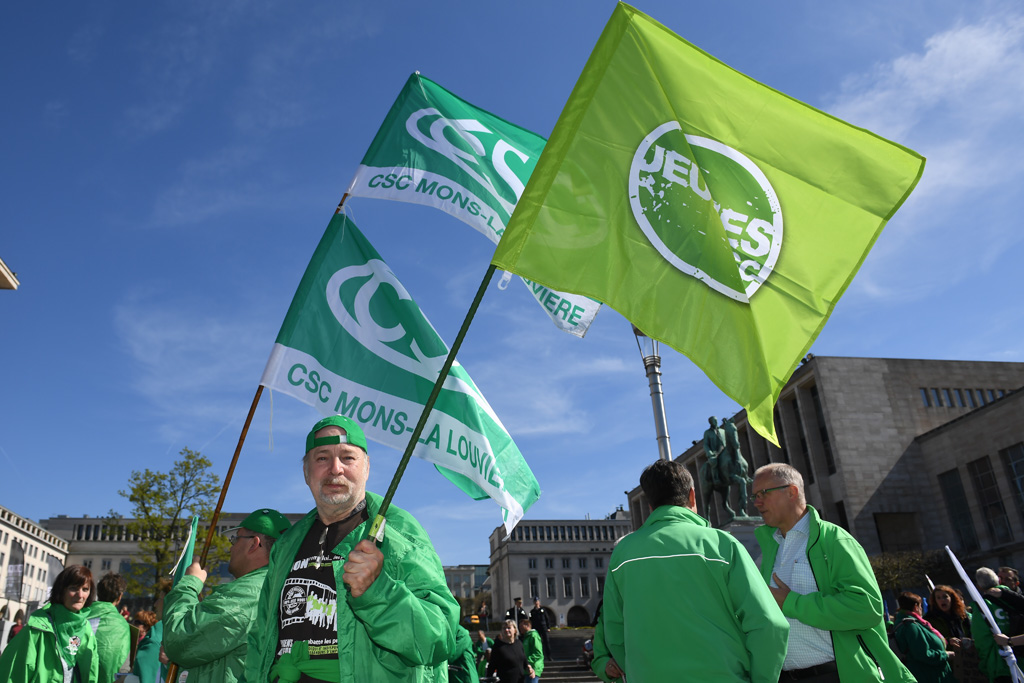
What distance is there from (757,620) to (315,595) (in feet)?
5.93

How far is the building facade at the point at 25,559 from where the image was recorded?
6575 cm

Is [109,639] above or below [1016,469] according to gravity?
below

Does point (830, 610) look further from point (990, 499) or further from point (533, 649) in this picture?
point (990, 499)

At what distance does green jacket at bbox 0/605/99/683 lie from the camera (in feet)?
17.1

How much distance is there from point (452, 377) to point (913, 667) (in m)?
5.01

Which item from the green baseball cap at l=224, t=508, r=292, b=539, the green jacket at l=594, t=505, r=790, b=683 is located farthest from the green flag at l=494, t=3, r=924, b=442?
the green baseball cap at l=224, t=508, r=292, b=539

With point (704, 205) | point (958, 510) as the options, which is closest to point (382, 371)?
point (704, 205)

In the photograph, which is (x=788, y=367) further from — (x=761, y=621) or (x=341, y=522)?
(x=341, y=522)

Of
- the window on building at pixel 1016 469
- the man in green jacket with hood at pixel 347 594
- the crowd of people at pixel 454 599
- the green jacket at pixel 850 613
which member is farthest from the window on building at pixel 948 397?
the man in green jacket with hood at pixel 347 594

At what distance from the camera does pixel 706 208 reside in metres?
3.57

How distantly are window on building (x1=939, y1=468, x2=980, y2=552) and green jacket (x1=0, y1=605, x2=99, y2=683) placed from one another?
2023 inches

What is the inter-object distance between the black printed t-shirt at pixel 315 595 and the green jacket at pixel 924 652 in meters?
5.76

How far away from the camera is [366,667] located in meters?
2.83

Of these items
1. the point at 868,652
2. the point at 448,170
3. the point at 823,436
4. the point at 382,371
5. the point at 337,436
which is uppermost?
the point at 823,436
